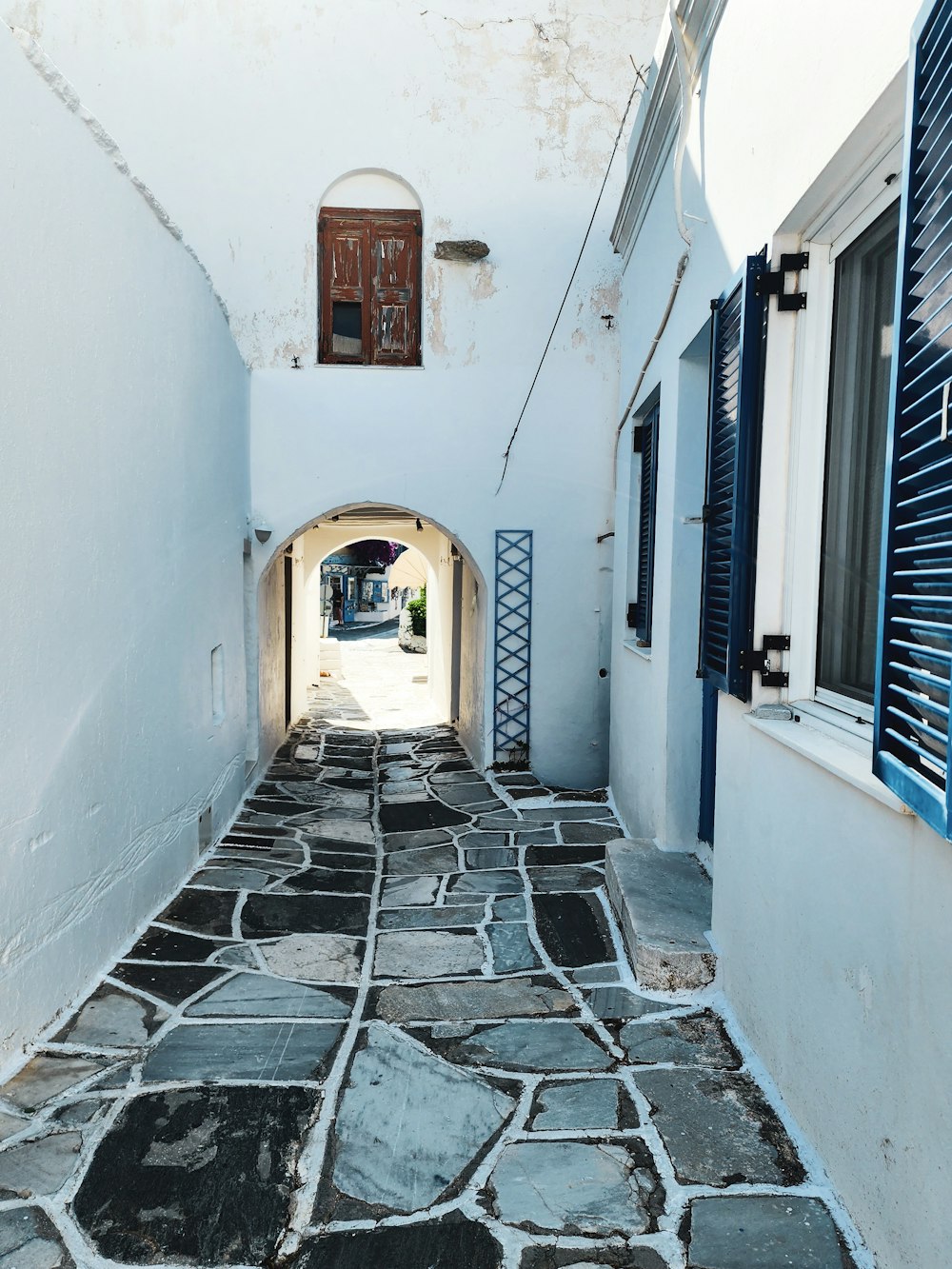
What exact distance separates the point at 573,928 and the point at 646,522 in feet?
9.75

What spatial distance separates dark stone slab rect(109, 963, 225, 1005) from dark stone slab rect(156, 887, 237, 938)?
1.59 feet

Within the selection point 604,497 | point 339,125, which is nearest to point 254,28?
point 339,125

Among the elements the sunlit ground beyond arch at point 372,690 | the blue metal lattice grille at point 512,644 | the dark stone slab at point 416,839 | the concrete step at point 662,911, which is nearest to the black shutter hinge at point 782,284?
the concrete step at point 662,911

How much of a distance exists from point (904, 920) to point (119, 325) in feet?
13.4

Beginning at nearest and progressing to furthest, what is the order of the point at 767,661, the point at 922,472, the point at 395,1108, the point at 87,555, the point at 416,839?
1. the point at 922,472
2. the point at 395,1108
3. the point at 767,661
4. the point at 87,555
5. the point at 416,839

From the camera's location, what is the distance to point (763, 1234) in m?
2.33

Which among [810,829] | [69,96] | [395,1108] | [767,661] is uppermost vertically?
[69,96]

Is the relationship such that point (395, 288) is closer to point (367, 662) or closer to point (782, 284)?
point (782, 284)

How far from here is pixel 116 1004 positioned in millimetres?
3816

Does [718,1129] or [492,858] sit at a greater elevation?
[718,1129]

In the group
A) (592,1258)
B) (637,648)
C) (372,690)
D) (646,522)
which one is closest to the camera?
(592,1258)

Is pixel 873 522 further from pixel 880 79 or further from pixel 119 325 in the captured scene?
pixel 119 325

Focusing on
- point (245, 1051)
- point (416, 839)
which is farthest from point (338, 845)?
point (245, 1051)

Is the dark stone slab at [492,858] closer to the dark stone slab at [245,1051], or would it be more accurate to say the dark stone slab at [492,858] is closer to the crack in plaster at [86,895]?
the crack in plaster at [86,895]
